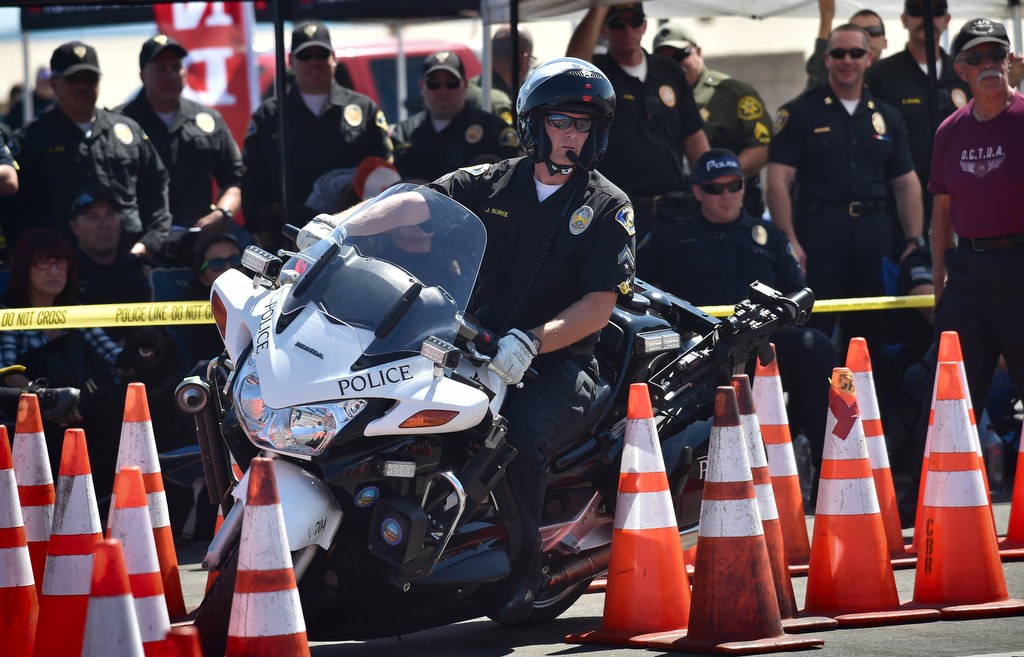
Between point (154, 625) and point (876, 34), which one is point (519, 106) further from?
point (876, 34)

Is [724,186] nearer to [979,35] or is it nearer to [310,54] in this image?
[979,35]

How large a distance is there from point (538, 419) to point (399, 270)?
72cm

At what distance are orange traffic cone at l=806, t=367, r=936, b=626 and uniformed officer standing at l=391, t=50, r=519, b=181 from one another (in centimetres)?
426

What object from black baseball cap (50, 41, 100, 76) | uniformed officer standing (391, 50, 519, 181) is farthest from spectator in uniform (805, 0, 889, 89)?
black baseball cap (50, 41, 100, 76)

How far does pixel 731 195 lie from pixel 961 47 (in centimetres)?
161

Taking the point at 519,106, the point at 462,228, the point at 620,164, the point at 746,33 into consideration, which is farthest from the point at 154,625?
the point at 746,33

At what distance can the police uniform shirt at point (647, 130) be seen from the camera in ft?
33.0

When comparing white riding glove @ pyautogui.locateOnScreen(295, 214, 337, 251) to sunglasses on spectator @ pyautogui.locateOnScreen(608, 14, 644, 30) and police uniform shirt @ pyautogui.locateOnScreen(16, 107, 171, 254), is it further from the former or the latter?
sunglasses on spectator @ pyautogui.locateOnScreen(608, 14, 644, 30)

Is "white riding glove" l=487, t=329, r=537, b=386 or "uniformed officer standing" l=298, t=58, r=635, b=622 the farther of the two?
"uniformed officer standing" l=298, t=58, r=635, b=622

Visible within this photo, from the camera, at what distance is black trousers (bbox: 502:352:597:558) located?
18.9 ft

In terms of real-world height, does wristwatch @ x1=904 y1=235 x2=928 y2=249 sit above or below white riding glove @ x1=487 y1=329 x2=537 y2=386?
above

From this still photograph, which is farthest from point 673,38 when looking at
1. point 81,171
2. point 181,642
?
point 181,642

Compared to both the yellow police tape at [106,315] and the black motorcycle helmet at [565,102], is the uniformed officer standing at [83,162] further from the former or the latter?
the black motorcycle helmet at [565,102]

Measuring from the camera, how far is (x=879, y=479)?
282 inches
